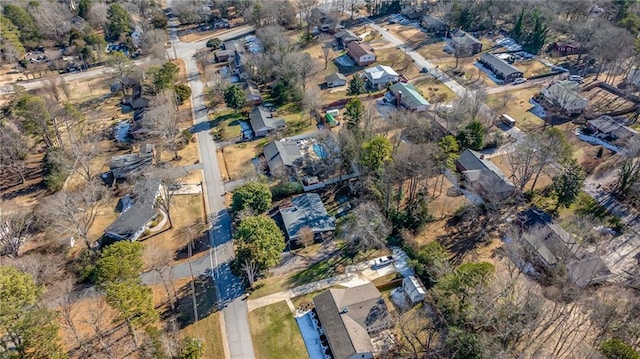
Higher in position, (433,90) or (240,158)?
(240,158)

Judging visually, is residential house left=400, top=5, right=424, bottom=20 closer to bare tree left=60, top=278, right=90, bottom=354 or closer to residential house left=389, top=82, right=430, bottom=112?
residential house left=389, top=82, right=430, bottom=112

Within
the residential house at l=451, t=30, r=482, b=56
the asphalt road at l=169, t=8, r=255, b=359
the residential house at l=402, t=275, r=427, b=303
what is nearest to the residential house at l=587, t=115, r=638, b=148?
the residential house at l=451, t=30, r=482, b=56

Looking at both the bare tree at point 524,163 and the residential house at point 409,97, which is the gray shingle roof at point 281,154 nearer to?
the residential house at point 409,97

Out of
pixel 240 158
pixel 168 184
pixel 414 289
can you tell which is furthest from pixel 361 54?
pixel 414 289

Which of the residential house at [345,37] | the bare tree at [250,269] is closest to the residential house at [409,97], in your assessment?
the residential house at [345,37]

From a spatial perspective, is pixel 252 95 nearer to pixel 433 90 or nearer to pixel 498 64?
pixel 433 90

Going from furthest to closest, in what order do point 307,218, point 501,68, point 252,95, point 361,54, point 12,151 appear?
point 361,54 < point 501,68 < point 252,95 < point 12,151 < point 307,218
